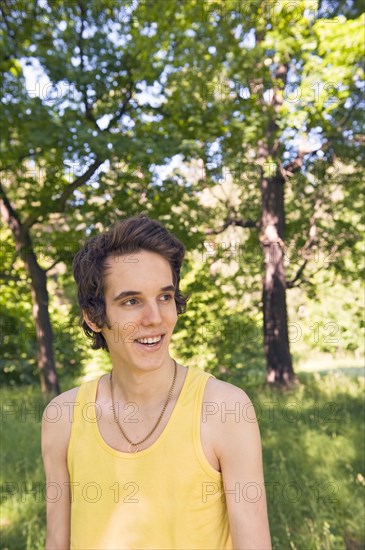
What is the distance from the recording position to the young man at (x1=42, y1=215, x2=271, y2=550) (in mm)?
1611

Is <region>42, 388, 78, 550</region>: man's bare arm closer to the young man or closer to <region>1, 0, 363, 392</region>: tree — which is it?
the young man

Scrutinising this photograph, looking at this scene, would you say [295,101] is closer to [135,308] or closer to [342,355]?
[135,308]

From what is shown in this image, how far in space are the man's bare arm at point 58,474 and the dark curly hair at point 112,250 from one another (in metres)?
Answer: 0.32

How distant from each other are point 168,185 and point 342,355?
18.5 meters

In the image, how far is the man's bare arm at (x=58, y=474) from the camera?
1.84 m

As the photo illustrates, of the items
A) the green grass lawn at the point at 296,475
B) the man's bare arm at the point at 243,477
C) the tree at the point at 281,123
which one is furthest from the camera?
the tree at the point at 281,123

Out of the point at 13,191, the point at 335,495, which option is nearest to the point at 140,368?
the point at 335,495

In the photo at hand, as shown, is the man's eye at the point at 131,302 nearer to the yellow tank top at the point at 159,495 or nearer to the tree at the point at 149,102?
the yellow tank top at the point at 159,495

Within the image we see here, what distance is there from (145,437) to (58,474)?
330 mm

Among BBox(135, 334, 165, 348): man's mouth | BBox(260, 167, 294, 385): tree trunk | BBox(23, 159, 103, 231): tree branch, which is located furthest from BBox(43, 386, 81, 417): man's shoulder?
BBox(260, 167, 294, 385): tree trunk

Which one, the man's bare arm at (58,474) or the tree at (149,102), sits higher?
the tree at (149,102)

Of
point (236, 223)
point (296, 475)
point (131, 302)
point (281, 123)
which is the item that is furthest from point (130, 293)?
point (236, 223)

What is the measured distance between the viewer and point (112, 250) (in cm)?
179

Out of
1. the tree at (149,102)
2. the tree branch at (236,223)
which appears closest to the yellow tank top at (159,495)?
the tree at (149,102)
